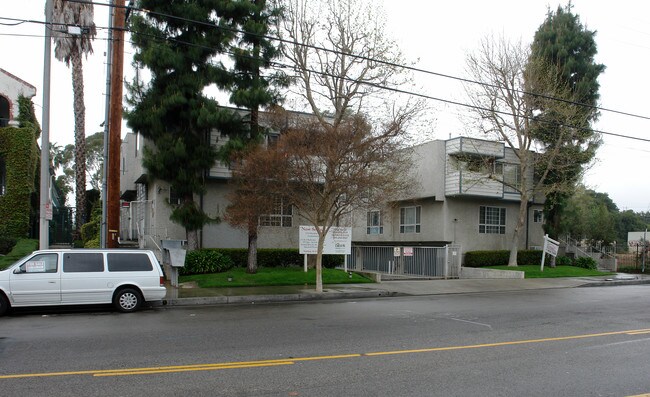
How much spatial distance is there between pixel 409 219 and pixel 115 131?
20324mm

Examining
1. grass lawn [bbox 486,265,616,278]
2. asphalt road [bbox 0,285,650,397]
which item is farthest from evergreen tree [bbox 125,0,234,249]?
grass lawn [bbox 486,265,616,278]

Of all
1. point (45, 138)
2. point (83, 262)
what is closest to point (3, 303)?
point (83, 262)

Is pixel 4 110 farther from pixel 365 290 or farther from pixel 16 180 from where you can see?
pixel 365 290

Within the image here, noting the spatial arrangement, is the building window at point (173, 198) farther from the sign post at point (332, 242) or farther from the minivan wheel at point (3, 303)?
the minivan wheel at point (3, 303)

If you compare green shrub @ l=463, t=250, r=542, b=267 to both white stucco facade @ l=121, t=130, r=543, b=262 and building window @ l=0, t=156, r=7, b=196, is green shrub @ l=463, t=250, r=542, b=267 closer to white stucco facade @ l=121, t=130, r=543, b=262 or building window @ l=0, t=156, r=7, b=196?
white stucco facade @ l=121, t=130, r=543, b=262

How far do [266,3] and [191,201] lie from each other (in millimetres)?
8023

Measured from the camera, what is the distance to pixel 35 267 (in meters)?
13.0

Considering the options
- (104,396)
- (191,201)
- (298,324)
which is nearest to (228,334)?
(298,324)

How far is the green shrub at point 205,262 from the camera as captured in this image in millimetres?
20297

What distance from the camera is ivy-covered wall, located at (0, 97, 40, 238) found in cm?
2516

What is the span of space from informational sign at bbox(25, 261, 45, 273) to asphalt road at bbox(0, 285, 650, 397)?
1.06 meters

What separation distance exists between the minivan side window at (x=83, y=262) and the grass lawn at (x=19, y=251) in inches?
297

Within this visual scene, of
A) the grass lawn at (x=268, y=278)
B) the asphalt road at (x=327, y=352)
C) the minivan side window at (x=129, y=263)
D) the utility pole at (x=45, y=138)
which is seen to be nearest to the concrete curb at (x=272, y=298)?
the asphalt road at (x=327, y=352)

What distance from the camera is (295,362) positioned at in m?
7.71
